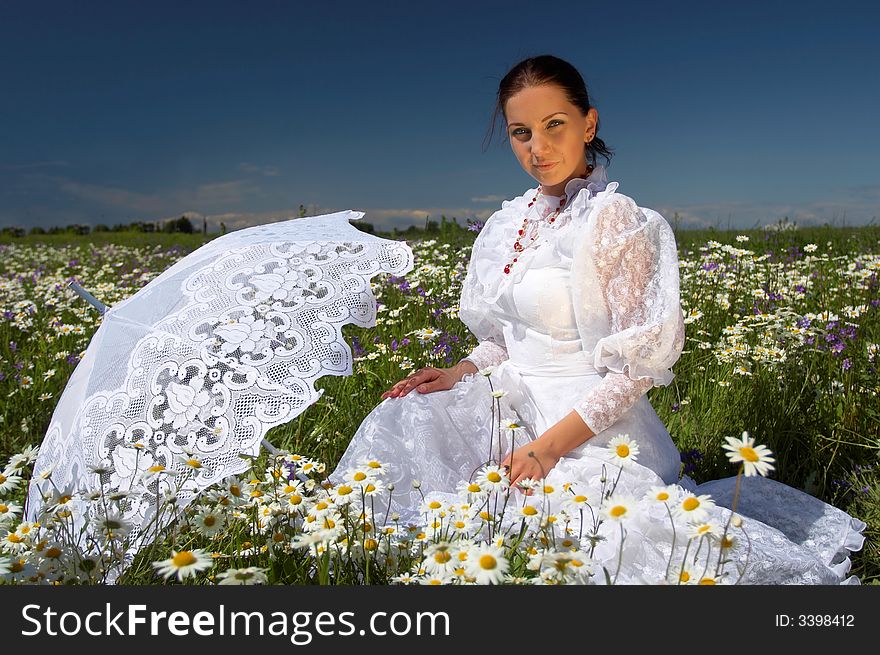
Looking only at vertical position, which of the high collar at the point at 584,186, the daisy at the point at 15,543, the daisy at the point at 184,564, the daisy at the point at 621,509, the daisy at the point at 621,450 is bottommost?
the daisy at the point at 15,543

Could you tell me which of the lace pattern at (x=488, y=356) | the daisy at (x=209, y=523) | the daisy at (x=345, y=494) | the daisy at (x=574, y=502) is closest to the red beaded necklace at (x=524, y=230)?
the lace pattern at (x=488, y=356)

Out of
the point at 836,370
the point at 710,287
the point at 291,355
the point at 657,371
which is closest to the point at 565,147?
the point at 657,371

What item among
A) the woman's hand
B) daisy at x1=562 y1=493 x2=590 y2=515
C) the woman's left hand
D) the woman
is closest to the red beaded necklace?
the woman

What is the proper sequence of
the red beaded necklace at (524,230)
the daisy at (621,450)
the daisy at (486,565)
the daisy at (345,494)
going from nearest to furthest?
the daisy at (486,565), the daisy at (621,450), the daisy at (345,494), the red beaded necklace at (524,230)

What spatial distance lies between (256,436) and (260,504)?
35 cm

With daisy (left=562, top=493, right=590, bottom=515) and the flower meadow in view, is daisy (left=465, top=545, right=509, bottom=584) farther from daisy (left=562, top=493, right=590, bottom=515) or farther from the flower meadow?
daisy (left=562, top=493, right=590, bottom=515)

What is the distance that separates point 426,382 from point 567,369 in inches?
24.2

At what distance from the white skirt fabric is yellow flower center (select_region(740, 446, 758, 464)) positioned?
24.2 inches

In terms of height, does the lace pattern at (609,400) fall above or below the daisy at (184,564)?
above

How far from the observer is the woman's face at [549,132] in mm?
2441

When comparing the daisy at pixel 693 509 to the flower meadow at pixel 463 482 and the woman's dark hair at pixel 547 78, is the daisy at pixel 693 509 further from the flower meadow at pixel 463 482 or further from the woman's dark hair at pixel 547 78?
the woman's dark hair at pixel 547 78

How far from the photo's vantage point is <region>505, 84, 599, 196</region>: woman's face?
2.44 m

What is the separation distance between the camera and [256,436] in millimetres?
1942

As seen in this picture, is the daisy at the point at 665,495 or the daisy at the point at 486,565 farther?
the daisy at the point at 665,495
